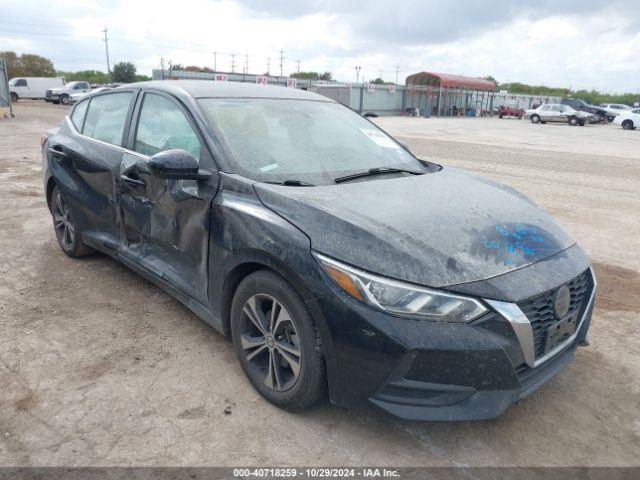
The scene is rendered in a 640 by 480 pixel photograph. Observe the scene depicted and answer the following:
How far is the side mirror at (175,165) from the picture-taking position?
9.37ft

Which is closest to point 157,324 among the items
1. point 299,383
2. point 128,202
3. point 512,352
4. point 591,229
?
point 128,202

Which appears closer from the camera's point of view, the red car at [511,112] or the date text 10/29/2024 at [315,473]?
the date text 10/29/2024 at [315,473]

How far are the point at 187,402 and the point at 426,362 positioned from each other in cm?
136

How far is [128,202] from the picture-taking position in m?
3.70

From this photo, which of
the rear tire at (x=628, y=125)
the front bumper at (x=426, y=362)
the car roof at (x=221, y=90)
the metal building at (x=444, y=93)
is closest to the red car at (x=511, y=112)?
the metal building at (x=444, y=93)

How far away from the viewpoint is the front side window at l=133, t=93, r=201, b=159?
323 cm

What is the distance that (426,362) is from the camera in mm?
2166

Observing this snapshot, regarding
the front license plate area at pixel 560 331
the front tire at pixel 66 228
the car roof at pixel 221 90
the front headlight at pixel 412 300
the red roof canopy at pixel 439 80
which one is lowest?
the front tire at pixel 66 228

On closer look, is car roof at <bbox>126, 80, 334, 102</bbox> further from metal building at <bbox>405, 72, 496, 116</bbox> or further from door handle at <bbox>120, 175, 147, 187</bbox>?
metal building at <bbox>405, 72, 496, 116</bbox>

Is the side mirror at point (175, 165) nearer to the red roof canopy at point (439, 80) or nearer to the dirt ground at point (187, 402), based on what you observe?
the dirt ground at point (187, 402)

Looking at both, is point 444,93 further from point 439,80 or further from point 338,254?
point 338,254

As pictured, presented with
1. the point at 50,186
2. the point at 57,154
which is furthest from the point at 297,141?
the point at 50,186

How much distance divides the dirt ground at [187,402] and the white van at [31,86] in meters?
44.1

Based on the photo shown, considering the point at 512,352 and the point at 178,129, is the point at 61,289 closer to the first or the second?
the point at 178,129
